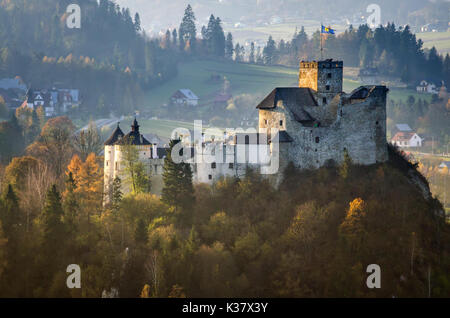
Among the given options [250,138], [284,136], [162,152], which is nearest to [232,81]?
[162,152]

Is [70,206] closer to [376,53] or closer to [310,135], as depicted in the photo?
[310,135]

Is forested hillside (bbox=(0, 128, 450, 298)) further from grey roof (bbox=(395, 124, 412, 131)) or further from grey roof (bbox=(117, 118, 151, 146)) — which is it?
grey roof (bbox=(395, 124, 412, 131))

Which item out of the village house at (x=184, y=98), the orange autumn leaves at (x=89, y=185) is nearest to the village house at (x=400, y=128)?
the village house at (x=184, y=98)

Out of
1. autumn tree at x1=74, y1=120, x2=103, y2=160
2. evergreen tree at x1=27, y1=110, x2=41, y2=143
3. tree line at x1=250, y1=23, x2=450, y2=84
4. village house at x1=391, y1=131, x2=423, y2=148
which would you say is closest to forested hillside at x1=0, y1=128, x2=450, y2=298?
autumn tree at x1=74, y1=120, x2=103, y2=160

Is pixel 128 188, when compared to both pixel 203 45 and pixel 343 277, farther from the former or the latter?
pixel 203 45

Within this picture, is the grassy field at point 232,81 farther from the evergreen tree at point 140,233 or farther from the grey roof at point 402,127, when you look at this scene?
the evergreen tree at point 140,233
